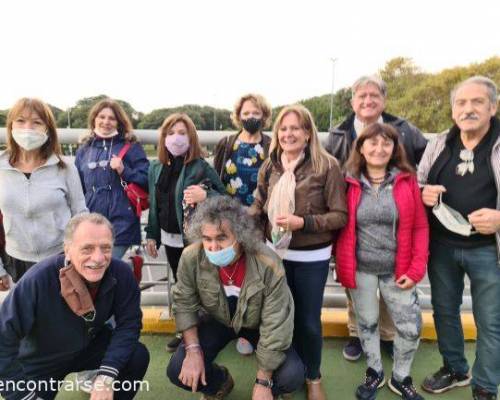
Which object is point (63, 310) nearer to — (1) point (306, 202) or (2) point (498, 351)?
(1) point (306, 202)

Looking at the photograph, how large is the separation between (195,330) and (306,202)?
1047mm

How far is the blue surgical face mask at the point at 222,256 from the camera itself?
2.30m

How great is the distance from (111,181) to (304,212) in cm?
143

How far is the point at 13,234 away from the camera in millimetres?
2580

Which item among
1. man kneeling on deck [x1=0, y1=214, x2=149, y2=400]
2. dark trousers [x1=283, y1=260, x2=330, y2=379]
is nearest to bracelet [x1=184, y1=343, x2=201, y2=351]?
man kneeling on deck [x1=0, y1=214, x2=149, y2=400]

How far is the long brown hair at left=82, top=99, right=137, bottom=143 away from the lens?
119 inches

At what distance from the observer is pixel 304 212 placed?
2.51 meters

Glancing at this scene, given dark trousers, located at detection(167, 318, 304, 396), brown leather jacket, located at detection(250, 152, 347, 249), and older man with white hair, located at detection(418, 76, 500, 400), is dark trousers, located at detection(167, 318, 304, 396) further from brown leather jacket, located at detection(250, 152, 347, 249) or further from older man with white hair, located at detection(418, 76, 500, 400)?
older man with white hair, located at detection(418, 76, 500, 400)

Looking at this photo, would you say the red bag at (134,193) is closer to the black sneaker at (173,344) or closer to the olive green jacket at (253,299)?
the olive green jacket at (253,299)

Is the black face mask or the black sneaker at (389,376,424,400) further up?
the black face mask

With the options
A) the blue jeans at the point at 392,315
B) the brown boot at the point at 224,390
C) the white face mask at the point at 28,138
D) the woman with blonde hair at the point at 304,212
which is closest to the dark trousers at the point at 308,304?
the woman with blonde hair at the point at 304,212

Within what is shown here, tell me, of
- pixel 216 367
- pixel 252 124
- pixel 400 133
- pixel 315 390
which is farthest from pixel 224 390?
pixel 400 133

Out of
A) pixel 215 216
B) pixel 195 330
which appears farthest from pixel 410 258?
pixel 195 330

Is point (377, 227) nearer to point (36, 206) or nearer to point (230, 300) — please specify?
point (230, 300)
